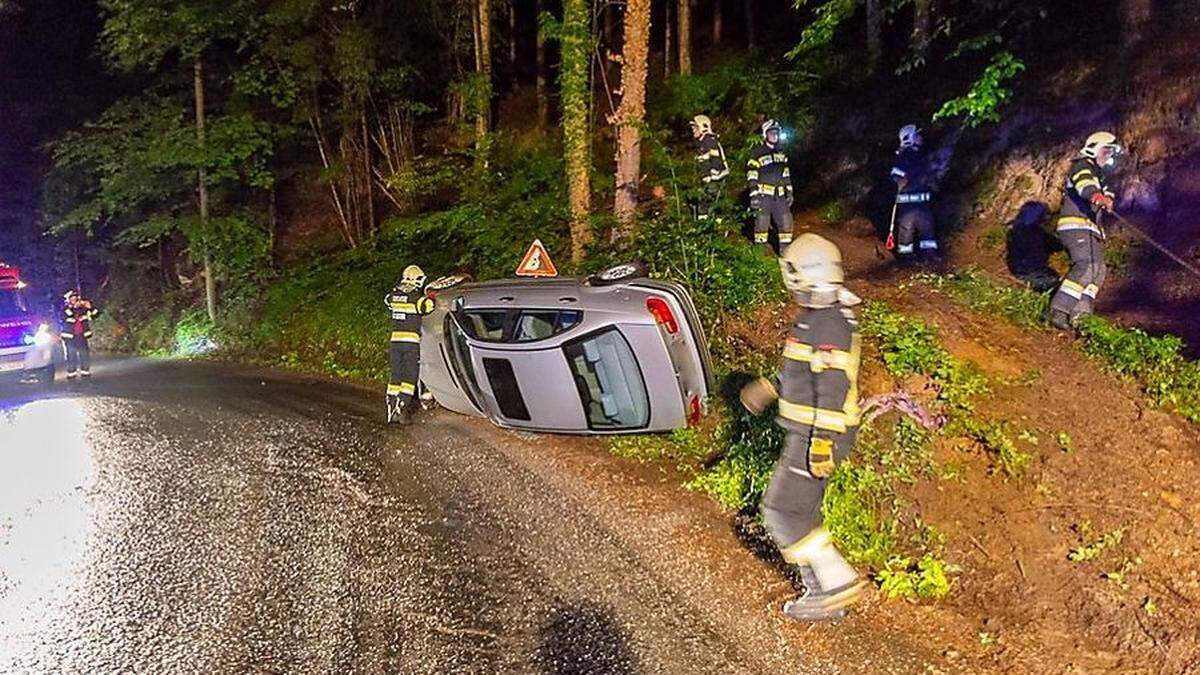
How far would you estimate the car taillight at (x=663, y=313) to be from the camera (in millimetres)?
6699

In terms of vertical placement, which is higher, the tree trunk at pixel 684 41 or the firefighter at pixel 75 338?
the tree trunk at pixel 684 41

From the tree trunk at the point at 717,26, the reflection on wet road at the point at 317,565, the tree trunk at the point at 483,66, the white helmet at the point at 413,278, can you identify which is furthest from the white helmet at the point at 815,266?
the tree trunk at the point at 717,26

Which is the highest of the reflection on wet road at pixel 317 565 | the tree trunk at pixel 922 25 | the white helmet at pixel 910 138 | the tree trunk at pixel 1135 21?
the tree trunk at pixel 922 25

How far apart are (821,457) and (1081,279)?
4385 millimetres

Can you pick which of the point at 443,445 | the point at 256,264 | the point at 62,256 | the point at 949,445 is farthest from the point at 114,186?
the point at 949,445

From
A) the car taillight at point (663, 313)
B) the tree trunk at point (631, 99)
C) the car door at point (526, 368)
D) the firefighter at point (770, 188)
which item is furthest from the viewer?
the tree trunk at point (631, 99)

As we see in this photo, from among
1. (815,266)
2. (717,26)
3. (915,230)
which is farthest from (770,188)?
(717,26)

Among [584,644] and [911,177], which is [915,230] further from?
[584,644]

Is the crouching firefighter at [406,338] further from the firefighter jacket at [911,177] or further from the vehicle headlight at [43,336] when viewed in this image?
the vehicle headlight at [43,336]

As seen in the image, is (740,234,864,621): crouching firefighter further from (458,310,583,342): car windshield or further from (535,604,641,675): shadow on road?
(458,310,583,342): car windshield

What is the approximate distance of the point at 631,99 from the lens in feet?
35.0

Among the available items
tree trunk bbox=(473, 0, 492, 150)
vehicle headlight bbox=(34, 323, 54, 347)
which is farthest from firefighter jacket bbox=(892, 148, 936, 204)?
vehicle headlight bbox=(34, 323, 54, 347)

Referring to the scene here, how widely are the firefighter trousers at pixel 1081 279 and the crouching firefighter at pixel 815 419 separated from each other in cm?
387

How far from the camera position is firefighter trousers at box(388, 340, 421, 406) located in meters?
9.33
